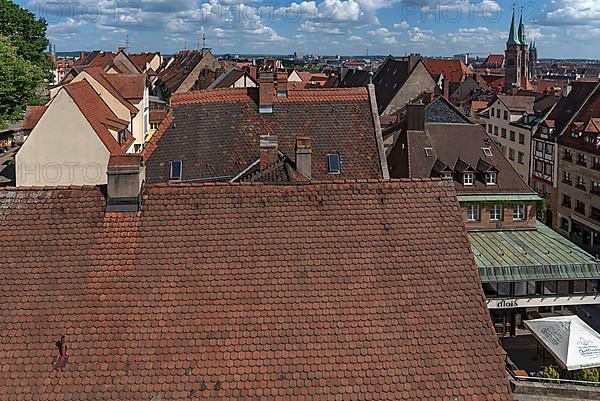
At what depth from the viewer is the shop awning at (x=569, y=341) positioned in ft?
76.5

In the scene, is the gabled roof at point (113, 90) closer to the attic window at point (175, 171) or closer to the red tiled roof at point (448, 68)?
the attic window at point (175, 171)

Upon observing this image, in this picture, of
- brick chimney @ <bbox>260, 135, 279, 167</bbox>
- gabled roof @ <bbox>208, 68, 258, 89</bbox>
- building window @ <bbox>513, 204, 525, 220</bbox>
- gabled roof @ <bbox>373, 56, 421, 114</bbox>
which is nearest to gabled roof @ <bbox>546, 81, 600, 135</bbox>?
building window @ <bbox>513, 204, 525, 220</bbox>

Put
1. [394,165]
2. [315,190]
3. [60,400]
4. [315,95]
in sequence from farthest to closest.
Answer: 1. [394,165]
2. [315,95]
3. [315,190]
4. [60,400]

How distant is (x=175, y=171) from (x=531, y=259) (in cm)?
1643

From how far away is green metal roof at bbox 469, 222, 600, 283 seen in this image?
96.8 ft

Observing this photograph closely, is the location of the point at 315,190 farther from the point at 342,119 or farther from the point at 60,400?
the point at 342,119

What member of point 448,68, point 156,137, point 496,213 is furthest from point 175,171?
point 448,68

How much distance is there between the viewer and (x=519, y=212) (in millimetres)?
36625

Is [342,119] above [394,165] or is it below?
above

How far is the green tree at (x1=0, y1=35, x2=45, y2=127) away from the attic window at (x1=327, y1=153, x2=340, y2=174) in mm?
39502

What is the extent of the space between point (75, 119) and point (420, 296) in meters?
26.5

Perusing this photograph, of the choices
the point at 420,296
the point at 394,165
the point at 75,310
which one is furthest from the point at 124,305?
the point at 394,165

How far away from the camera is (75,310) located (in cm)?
1215

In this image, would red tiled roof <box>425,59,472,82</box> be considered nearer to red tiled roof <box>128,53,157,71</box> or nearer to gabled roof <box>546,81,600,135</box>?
red tiled roof <box>128,53,157,71</box>
